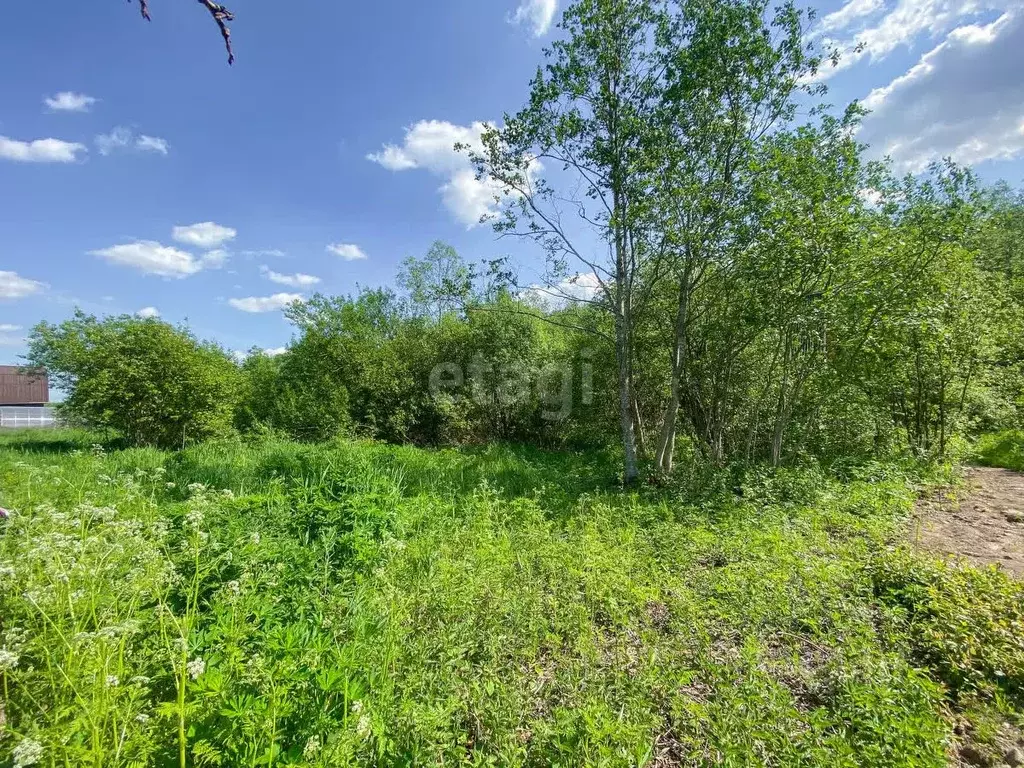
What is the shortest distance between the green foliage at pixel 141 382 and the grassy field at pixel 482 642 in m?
7.88

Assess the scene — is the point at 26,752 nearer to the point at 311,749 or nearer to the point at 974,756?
the point at 311,749

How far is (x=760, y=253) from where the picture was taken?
5.74 metres

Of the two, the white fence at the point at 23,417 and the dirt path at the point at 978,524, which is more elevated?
the white fence at the point at 23,417

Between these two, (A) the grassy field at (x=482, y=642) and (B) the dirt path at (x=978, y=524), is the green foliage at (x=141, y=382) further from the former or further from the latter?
(B) the dirt path at (x=978, y=524)

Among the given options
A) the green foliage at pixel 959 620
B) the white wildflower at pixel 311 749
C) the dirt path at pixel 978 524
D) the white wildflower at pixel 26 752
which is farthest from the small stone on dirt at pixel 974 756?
the white wildflower at pixel 26 752

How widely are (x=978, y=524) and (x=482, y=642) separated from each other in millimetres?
5444

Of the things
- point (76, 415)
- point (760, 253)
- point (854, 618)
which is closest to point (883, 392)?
point (760, 253)

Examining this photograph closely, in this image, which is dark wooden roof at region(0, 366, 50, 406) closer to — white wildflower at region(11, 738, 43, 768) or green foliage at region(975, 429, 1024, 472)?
white wildflower at region(11, 738, 43, 768)

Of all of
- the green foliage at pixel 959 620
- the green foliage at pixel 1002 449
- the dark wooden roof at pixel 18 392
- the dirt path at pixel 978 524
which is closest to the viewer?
the green foliage at pixel 959 620

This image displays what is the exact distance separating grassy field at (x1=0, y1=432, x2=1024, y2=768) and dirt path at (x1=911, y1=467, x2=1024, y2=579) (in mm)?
365

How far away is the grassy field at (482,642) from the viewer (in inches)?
64.0

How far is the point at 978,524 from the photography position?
173 inches

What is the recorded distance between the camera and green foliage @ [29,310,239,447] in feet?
33.5

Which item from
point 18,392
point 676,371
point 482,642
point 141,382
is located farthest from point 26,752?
point 18,392
